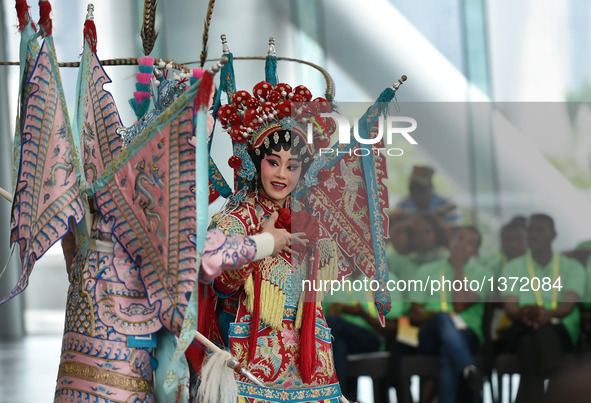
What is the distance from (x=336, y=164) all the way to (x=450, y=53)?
2380 mm

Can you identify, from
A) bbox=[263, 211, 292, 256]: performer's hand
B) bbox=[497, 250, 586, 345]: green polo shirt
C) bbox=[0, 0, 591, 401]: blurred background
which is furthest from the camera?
bbox=[0, 0, 591, 401]: blurred background

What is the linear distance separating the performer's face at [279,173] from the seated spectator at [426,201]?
2.21 feet

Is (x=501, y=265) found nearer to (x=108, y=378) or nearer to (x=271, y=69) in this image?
(x=271, y=69)

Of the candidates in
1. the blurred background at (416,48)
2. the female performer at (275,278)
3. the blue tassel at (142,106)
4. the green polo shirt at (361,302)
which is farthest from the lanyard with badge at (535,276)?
the blue tassel at (142,106)

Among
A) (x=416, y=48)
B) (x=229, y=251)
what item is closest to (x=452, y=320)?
(x=229, y=251)

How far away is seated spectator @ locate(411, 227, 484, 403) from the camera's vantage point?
3.13m

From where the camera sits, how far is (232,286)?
8.15 ft

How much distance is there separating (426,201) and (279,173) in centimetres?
91

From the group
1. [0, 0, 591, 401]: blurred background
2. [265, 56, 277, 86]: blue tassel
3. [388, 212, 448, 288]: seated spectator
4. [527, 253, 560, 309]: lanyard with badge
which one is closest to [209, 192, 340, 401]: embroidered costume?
[265, 56, 277, 86]: blue tassel

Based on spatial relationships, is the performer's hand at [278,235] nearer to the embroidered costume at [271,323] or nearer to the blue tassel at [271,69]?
the embroidered costume at [271,323]

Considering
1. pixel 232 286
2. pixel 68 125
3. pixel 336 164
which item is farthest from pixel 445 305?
pixel 68 125

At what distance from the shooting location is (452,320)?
10.5 feet

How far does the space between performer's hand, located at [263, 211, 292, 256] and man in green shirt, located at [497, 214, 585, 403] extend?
103 cm

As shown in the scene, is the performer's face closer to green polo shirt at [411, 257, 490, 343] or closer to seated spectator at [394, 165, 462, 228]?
seated spectator at [394, 165, 462, 228]
